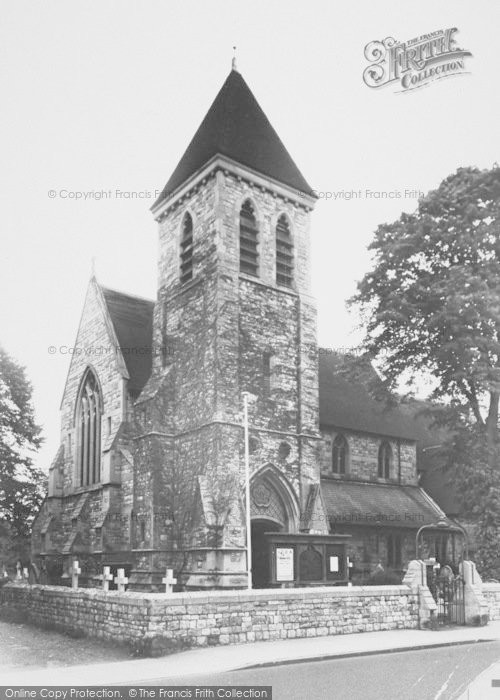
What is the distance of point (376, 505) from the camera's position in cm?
3069

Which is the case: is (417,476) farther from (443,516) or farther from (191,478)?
(191,478)

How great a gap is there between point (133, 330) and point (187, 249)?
15.1 ft

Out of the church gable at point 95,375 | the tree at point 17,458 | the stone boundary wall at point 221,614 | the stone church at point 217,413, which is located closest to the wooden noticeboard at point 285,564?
the stone church at point 217,413

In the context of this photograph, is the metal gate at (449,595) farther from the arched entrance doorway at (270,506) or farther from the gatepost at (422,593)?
the arched entrance doorway at (270,506)

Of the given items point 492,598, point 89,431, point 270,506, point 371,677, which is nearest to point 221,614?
point 371,677

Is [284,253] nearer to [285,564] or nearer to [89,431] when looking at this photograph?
[89,431]

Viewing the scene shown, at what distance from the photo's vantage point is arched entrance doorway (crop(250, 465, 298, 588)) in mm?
24328

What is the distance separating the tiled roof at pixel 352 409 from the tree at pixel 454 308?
188 inches

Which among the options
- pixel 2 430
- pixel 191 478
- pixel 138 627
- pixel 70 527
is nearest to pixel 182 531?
pixel 191 478

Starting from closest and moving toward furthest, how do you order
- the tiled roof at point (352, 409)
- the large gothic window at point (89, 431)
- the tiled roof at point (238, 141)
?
the tiled roof at point (238, 141) → the large gothic window at point (89, 431) → the tiled roof at point (352, 409)

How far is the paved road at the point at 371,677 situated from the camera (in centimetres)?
1010

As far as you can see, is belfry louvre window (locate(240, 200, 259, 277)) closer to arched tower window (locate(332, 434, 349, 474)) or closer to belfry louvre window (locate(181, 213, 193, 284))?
belfry louvre window (locate(181, 213, 193, 284))

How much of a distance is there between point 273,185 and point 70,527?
51.7ft

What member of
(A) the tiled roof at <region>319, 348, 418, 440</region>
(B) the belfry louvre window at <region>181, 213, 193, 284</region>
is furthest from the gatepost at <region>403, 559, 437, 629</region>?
(B) the belfry louvre window at <region>181, 213, 193, 284</region>
